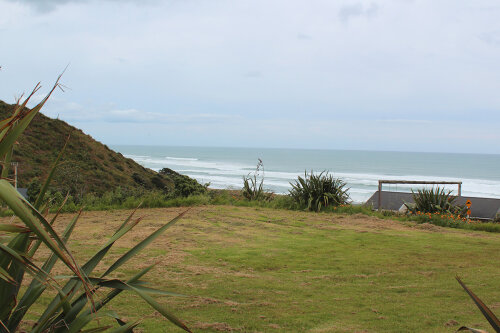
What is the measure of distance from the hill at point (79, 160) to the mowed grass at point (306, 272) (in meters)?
9.72

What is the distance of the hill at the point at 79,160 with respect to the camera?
19.4 m

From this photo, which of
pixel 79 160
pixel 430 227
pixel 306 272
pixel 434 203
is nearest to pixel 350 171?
pixel 79 160

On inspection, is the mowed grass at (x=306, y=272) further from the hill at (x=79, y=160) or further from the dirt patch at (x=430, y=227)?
the hill at (x=79, y=160)

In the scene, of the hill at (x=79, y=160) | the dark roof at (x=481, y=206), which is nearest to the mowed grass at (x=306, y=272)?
the dark roof at (x=481, y=206)

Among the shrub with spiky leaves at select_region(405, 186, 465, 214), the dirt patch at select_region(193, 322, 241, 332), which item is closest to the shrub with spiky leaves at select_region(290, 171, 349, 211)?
the shrub with spiky leaves at select_region(405, 186, 465, 214)

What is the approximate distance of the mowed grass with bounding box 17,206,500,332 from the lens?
410cm

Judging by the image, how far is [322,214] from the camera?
11500mm

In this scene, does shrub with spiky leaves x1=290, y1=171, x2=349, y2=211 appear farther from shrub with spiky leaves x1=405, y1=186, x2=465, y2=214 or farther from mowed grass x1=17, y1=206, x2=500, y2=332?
mowed grass x1=17, y1=206, x2=500, y2=332

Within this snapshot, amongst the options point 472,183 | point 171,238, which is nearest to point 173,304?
point 171,238

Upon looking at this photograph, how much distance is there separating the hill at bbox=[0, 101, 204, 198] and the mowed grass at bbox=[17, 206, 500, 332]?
972 cm

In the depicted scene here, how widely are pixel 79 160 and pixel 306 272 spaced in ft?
61.1

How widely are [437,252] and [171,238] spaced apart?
4.28 metres

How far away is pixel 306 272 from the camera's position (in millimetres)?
5887

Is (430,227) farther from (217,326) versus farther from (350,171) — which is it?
(350,171)
